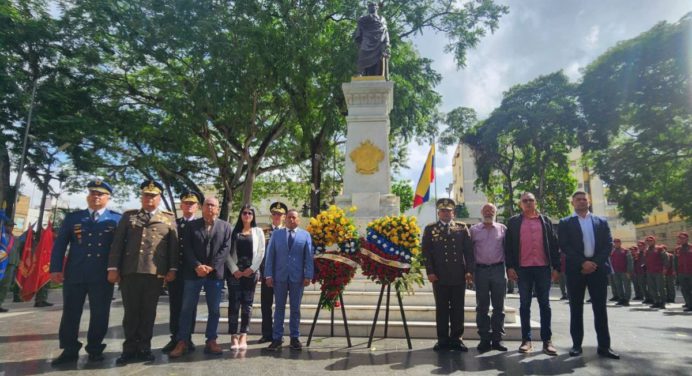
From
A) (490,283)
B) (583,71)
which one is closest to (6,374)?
(490,283)

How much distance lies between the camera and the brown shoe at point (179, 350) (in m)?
5.28

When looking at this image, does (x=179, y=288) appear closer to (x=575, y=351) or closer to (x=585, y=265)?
(x=575, y=351)

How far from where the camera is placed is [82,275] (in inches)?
206

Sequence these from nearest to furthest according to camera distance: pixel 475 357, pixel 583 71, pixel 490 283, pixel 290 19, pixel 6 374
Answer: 1. pixel 6 374
2. pixel 475 357
3. pixel 490 283
4. pixel 290 19
5. pixel 583 71

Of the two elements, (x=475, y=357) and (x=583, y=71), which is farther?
(x=583, y=71)

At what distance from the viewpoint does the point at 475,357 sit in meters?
5.39

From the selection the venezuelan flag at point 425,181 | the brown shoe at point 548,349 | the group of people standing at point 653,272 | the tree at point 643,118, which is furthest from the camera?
the tree at point 643,118

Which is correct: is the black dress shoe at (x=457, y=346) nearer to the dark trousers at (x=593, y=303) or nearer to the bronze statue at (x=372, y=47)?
the dark trousers at (x=593, y=303)

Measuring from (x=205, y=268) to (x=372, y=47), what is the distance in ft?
26.8

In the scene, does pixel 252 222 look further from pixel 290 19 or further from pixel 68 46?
pixel 68 46

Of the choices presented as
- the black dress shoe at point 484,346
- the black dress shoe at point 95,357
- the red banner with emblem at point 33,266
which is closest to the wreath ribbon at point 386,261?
the black dress shoe at point 484,346

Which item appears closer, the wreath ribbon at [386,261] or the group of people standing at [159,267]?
the group of people standing at [159,267]

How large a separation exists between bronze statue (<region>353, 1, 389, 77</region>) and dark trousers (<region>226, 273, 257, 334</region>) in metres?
7.35

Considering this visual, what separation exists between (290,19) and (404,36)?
4.79 metres
